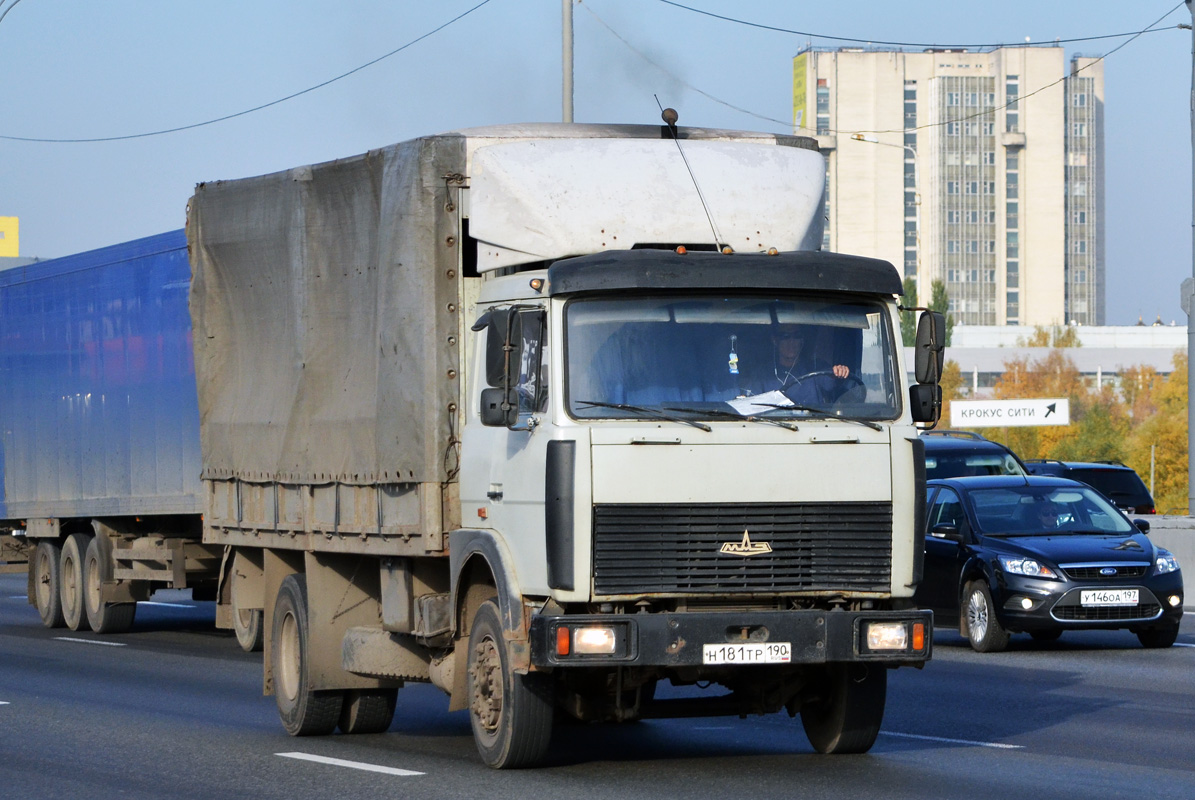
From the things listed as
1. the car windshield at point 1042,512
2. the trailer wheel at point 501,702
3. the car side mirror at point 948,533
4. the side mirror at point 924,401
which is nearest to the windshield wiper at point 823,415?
the side mirror at point 924,401

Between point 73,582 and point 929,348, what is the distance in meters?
14.4

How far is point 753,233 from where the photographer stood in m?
9.60

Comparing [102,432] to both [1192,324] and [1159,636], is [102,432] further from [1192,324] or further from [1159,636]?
[1192,324]

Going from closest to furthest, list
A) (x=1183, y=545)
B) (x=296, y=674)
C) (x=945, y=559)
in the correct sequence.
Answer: (x=296, y=674)
(x=945, y=559)
(x=1183, y=545)

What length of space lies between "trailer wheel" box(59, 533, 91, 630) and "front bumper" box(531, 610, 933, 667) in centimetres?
1343

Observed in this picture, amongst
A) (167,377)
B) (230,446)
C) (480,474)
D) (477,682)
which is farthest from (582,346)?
(167,377)

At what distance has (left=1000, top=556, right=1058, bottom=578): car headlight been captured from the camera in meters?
16.5

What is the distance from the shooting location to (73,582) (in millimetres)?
21266

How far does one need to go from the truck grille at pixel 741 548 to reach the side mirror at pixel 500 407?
26.9 inches

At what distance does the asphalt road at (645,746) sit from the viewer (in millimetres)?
9047

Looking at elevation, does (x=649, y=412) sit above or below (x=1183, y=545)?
above

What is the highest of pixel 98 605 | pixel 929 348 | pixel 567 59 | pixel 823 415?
pixel 567 59

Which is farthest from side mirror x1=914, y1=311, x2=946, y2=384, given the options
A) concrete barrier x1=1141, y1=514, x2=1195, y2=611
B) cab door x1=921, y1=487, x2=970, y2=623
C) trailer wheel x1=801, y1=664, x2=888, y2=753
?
concrete barrier x1=1141, y1=514, x2=1195, y2=611

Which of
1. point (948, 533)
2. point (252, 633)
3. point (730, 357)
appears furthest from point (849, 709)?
point (252, 633)
